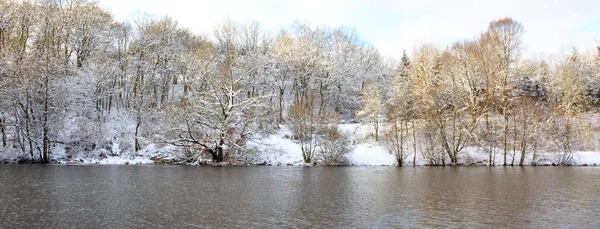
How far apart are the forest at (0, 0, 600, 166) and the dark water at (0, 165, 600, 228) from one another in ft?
38.6

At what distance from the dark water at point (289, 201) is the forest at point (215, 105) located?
11.8 m

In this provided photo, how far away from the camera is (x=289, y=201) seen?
71.3 ft

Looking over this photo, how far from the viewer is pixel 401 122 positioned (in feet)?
155

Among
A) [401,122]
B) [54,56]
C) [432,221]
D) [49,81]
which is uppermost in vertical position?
[54,56]

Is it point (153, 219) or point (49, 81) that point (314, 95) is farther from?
point (153, 219)

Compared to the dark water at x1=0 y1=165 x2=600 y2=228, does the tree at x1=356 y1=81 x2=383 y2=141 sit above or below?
above

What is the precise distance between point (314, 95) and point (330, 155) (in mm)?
15360

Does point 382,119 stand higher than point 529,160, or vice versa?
point 382,119

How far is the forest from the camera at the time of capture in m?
43.0

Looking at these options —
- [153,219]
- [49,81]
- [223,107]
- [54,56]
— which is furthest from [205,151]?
[153,219]

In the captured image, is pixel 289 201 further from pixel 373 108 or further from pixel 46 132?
pixel 373 108

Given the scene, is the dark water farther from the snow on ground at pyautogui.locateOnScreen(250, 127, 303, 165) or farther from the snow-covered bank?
the snow on ground at pyautogui.locateOnScreen(250, 127, 303, 165)

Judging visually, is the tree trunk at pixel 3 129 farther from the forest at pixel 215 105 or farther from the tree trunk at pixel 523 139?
the tree trunk at pixel 523 139

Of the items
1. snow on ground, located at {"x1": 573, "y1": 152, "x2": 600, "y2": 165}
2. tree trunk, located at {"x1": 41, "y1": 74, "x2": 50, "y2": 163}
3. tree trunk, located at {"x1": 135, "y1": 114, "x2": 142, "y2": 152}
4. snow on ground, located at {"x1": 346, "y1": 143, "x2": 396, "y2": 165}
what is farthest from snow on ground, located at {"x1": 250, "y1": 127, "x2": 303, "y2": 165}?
snow on ground, located at {"x1": 573, "y1": 152, "x2": 600, "y2": 165}
